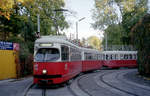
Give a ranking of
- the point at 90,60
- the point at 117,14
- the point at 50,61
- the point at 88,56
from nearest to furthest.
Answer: the point at 50,61, the point at 88,56, the point at 90,60, the point at 117,14

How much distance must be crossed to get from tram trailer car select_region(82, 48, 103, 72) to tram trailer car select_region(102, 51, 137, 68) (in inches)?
225

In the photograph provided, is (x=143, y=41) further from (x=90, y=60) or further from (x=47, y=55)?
(x=47, y=55)

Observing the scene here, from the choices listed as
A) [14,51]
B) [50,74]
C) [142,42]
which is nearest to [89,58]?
[142,42]

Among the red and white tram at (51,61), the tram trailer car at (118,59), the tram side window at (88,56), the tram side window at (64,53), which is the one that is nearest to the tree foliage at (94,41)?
the tram trailer car at (118,59)

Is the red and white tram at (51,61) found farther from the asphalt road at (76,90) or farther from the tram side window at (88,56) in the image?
the tram side window at (88,56)

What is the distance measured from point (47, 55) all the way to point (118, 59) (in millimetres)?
24105

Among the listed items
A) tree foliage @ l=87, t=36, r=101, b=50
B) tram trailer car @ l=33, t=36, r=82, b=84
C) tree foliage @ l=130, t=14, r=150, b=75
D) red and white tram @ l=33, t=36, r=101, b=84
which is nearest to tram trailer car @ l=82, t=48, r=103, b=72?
tree foliage @ l=130, t=14, r=150, b=75

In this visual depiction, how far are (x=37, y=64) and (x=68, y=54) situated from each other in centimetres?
240

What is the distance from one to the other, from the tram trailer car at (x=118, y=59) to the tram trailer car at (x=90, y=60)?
18.7 ft

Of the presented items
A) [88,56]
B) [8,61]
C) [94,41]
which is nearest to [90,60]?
[88,56]

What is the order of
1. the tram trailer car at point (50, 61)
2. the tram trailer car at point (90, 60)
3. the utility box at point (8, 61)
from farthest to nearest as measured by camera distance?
1. the tram trailer car at point (90, 60)
2. the utility box at point (8, 61)
3. the tram trailer car at point (50, 61)

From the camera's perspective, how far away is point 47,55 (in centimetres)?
1246

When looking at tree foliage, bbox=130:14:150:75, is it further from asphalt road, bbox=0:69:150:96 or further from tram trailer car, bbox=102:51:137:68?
tram trailer car, bbox=102:51:137:68

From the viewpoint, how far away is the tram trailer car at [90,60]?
74.6 ft
